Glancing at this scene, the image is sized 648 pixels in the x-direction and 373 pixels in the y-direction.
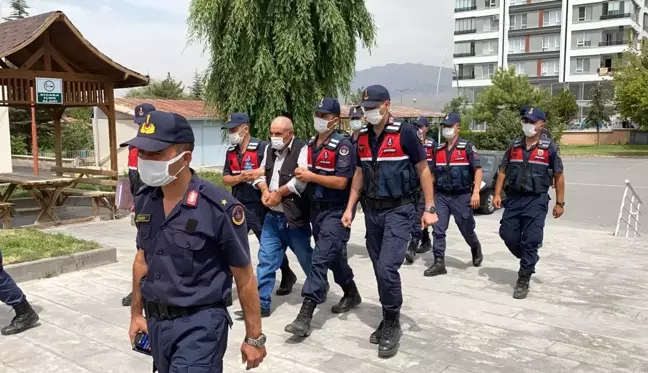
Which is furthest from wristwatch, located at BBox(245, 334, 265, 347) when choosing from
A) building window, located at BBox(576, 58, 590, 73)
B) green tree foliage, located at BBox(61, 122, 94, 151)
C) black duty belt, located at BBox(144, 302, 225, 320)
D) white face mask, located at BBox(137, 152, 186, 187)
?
building window, located at BBox(576, 58, 590, 73)

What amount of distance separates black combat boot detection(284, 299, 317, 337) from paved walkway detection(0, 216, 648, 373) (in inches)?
3.3

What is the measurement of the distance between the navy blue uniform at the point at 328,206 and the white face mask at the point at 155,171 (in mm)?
2474

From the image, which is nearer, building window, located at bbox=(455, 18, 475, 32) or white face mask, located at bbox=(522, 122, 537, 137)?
white face mask, located at bbox=(522, 122, 537, 137)

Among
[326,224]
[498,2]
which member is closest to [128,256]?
[326,224]

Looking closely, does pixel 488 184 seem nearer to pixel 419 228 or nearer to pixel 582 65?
pixel 419 228

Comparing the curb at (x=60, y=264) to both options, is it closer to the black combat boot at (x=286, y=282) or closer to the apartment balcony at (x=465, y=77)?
the black combat boot at (x=286, y=282)

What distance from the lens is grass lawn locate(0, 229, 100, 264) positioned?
272 inches

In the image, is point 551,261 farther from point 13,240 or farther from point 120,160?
point 120,160

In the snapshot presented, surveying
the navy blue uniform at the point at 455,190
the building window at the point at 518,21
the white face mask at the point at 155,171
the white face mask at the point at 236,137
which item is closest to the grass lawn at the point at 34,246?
the white face mask at the point at 236,137

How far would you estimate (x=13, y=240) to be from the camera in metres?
7.71

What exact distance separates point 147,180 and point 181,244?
0.33 meters

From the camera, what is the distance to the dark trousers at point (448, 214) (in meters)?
7.07

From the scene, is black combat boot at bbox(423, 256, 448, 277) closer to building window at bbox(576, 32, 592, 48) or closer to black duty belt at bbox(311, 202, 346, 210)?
black duty belt at bbox(311, 202, 346, 210)

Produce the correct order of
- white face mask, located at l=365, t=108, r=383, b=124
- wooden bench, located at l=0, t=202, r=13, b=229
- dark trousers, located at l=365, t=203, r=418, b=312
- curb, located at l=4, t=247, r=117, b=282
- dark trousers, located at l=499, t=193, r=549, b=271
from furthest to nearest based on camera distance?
wooden bench, located at l=0, t=202, r=13, b=229 → curb, located at l=4, t=247, r=117, b=282 → dark trousers, located at l=499, t=193, r=549, b=271 → white face mask, located at l=365, t=108, r=383, b=124 → dark trousers, located at l=365, t=203, r=418, b=312
